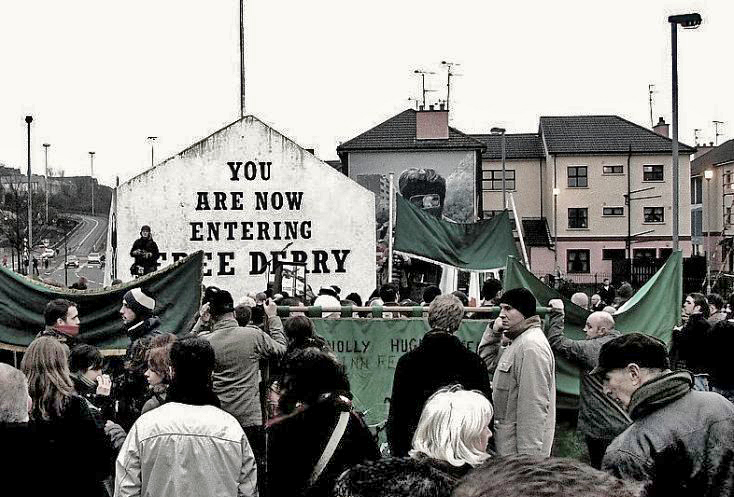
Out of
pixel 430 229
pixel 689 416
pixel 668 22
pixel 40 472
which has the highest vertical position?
pixel 668 22

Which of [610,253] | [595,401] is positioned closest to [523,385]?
[595,401]

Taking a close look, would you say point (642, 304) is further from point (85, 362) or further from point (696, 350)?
point (85, 362)

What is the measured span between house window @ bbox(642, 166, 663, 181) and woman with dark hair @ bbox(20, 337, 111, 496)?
211ft

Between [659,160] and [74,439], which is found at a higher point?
[659,160]

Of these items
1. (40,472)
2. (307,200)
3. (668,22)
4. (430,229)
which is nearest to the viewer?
(40,472)

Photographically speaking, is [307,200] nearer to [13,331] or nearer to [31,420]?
[13,331]

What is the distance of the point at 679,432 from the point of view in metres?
4.24

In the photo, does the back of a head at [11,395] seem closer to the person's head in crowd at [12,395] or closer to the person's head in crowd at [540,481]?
the person's head in crowd at [12,395]

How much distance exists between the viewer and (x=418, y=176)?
5684 centimetres

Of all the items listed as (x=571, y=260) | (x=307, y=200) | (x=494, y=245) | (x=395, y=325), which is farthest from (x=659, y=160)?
(x=395, y=325)

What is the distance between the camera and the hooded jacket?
13.6ft

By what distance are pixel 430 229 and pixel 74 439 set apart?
10.7m

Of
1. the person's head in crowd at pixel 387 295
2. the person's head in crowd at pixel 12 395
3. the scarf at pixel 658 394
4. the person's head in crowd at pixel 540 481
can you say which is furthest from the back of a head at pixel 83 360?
the person's head in crowd at pixel 387 295

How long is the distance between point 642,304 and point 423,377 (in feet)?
16.3
